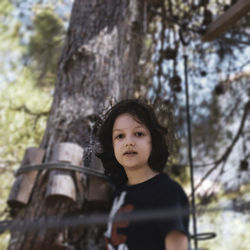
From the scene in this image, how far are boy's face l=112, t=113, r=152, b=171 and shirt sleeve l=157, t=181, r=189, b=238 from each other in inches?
3.6

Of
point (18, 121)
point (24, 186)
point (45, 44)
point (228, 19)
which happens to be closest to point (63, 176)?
point (24, 186)

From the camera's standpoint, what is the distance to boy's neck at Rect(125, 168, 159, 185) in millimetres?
738

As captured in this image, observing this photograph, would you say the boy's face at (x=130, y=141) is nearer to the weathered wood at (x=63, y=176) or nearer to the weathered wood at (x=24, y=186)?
the weathered wood at (x=63, y=176)

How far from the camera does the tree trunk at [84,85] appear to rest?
3.45 feet

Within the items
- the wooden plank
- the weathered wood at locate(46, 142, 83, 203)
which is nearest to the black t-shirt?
the weathered wood at locate(46, 142, 83, 203)

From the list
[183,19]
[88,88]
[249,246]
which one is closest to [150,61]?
[183,19]

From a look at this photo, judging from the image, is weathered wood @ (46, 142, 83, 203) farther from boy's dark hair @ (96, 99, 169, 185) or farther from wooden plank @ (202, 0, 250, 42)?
wooden plank @ (202, 0, 250, 42)

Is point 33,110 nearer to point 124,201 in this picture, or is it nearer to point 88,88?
point 88,88

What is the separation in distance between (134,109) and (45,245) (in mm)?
567

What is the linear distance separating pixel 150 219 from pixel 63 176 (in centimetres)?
46

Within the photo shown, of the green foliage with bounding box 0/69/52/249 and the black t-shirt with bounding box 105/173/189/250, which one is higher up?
the green foliage with bounding box 0/69/52/249

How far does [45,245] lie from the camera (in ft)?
3.27

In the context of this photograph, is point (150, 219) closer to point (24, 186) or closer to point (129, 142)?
point (129, 142)

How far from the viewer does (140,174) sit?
0.74 m
